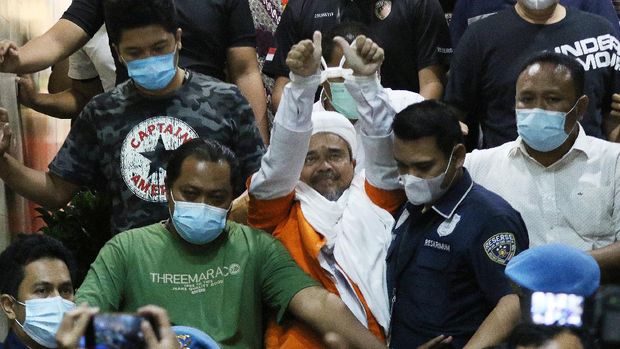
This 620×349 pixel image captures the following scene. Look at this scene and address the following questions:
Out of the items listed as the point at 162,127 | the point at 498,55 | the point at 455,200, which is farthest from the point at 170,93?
the point at 498,55

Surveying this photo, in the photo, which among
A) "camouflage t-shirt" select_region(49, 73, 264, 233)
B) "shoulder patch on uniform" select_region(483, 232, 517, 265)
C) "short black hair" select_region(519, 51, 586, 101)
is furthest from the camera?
"short black hair" select_region(519, 51, 586, 101)

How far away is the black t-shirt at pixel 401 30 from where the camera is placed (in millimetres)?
5871

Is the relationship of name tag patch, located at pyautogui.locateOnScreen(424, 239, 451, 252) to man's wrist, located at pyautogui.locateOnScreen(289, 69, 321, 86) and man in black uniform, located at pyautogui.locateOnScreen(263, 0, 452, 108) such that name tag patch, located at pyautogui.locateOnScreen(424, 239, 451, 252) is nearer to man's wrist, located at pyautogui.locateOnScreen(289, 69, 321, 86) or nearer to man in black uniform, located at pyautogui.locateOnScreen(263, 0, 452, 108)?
man's wrist, located at pyautogui.locateOnScreen(289, 69, 321, 86)

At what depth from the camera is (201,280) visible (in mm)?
4430

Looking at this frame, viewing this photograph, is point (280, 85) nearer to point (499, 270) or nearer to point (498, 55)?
point (498, 55)

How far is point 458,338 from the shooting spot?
4352mm

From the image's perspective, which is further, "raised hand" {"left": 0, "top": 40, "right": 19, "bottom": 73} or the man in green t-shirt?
"raised hand" {"left": 0, "top": 40, "right": 19, "bottom": 73}

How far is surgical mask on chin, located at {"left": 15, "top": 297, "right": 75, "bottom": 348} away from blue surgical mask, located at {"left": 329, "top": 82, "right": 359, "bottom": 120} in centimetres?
136

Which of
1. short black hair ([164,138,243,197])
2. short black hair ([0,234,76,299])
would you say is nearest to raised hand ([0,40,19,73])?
short black hair ([0,234,76,299])

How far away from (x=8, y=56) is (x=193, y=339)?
4.62 feet

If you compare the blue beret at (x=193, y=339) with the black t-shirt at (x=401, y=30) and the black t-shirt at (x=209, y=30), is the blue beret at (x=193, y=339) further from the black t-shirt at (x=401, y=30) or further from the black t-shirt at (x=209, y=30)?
the black t-shirt at (x=401, y=30)

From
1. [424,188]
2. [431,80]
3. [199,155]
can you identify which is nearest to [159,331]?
[199,155]

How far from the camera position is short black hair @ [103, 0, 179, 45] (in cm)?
475

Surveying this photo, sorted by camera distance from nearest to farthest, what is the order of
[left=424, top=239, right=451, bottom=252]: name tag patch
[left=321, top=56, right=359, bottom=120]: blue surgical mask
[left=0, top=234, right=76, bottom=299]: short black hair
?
[left=424, top=239, right=451, bottom=252]: name tag patch, [left=0, top=234, right=76, bottom=299]: short black hair, [left=321, top=56, right=359, bottom=120]: blue surgical mask
